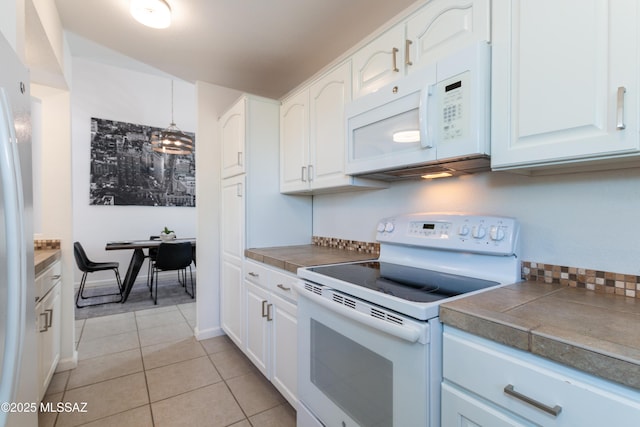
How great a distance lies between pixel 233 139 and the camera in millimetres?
2396

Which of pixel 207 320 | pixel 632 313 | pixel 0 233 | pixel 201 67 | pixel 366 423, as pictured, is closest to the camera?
pixel 0 233

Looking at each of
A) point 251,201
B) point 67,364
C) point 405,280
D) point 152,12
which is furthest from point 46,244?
point 405,280

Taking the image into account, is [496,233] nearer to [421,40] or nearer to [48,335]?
[421,40]

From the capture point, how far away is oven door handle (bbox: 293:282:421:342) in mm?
844

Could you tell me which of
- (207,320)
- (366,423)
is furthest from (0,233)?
(207,320)

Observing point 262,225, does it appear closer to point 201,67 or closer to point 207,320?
point 207,320

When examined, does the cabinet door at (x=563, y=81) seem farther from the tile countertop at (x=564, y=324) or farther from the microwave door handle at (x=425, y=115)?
the tile countertop at (x=564, y=324)

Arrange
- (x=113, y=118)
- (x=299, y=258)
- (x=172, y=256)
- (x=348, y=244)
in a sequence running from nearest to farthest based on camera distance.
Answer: (x=299, y=258) → (x=348, y=244) → (x=172, y=256) → (x=113, y=118)

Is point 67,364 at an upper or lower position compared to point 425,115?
lower

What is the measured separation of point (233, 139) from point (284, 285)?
53.9 inches

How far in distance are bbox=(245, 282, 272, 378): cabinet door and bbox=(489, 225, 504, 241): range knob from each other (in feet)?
4.17

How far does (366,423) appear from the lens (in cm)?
107

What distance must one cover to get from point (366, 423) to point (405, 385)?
31 centimetres

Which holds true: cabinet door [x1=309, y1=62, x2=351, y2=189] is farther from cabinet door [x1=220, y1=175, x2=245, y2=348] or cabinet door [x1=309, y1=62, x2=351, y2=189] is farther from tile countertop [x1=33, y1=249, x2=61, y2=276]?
tile countertop [x1=33, y1=249, x2=61, y2=276]
